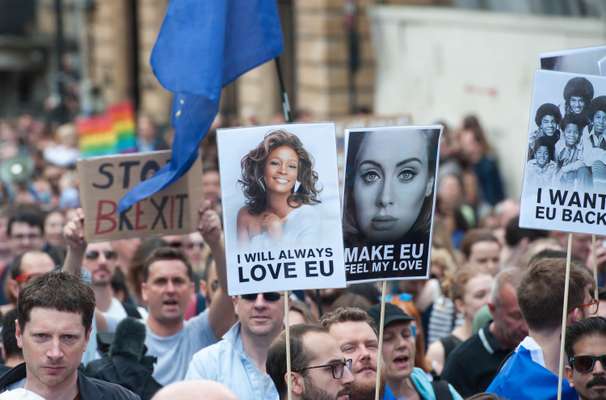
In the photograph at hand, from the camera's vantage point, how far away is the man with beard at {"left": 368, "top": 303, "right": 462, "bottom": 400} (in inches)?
246

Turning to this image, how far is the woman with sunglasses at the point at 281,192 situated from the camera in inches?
236

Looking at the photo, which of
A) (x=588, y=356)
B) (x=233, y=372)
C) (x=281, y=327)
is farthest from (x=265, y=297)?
(x=588, y=356)

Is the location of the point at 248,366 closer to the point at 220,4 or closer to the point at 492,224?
the point at 220,4

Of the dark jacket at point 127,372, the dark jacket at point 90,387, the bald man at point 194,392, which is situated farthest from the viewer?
the dark jacket at point 127,372

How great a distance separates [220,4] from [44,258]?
179 centimetres

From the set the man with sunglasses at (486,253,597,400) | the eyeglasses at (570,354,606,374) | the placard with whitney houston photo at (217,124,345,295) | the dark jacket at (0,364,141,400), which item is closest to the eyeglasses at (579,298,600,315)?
the man with sunglasses at (486,253,597,400)

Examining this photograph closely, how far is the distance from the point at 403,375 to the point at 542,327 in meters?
0.61

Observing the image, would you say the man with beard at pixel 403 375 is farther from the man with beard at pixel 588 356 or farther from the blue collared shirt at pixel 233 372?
the man with beard at pixel 588 356

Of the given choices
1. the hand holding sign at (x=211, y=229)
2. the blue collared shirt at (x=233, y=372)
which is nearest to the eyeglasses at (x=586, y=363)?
the blue collared shirt at (x=233, y=372)

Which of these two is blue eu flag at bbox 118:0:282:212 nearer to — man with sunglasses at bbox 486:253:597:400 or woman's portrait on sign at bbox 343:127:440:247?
woman's portrait on sign at bbox 343:127:440:247

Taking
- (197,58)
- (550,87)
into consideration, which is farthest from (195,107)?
(550,87)

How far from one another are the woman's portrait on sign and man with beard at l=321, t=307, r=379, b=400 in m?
0.31

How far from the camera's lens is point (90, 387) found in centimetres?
534

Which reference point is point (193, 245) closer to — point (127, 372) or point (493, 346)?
point (493, 346)
